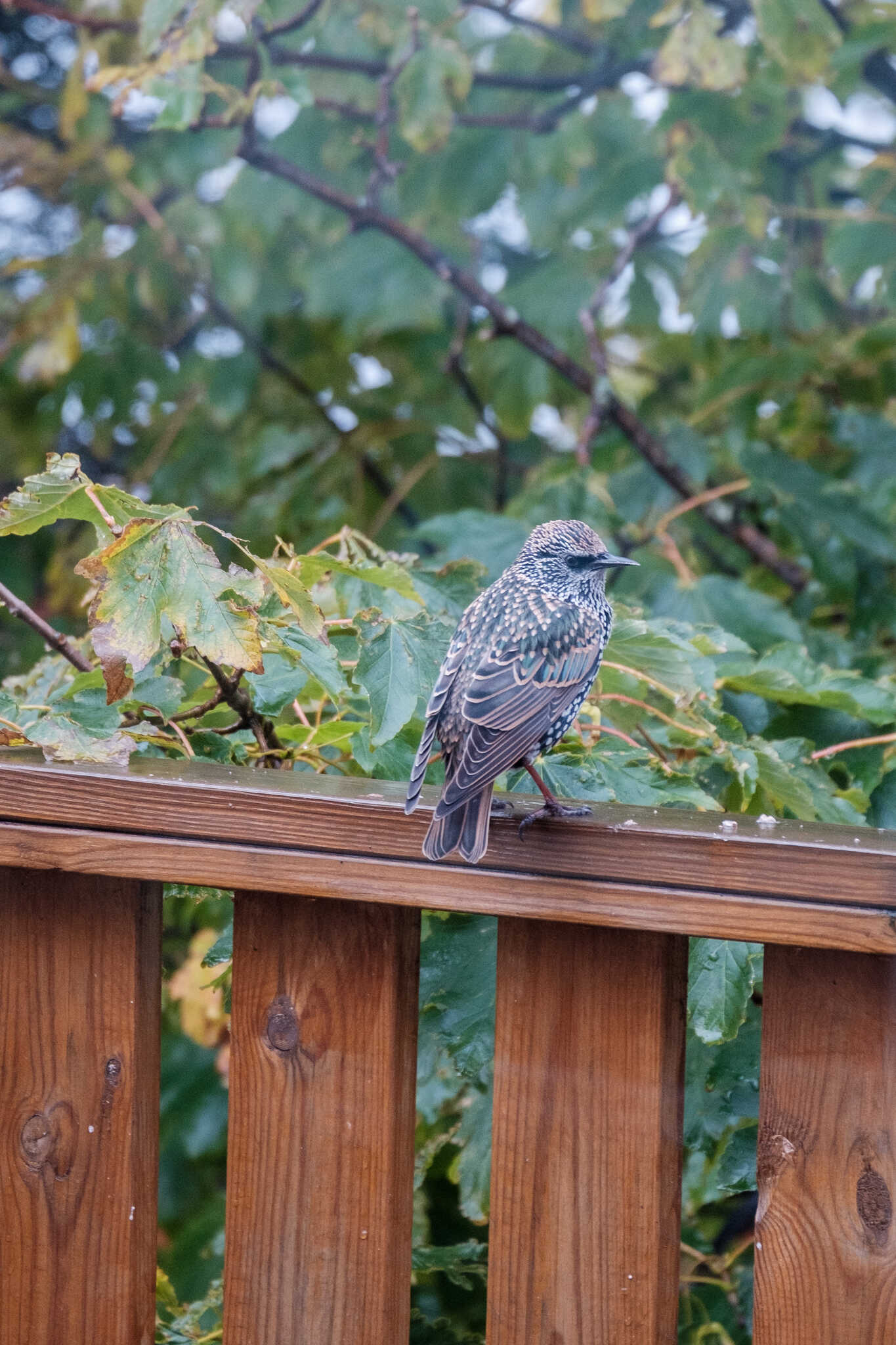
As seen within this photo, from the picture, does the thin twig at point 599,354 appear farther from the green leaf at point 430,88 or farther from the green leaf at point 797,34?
the green leaf at point 430,88

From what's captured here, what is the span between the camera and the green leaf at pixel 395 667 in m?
1.44

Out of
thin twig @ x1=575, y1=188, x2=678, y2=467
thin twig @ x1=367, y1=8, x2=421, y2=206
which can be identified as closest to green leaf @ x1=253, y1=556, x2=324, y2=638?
thin twig @ x1=575, y1=188, x2=678, y2=467

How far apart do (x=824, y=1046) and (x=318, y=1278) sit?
0.57 meters

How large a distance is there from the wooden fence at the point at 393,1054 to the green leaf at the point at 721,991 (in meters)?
0.10

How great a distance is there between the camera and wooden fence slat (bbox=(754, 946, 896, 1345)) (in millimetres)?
1122

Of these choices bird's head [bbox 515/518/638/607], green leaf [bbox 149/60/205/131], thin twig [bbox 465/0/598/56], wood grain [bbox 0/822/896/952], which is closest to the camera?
wood grain [bbox 0/822/896/952]

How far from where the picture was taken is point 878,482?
10.4 feet

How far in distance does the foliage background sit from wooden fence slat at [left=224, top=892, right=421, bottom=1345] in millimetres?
267

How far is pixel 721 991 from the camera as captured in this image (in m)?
1.31

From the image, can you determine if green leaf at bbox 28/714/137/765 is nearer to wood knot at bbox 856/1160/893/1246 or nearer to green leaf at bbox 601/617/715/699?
green leaf at bbox 601/617/715/699

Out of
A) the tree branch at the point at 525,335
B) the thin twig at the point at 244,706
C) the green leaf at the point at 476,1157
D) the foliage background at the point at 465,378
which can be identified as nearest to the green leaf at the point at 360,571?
the foliage background at the point at 465,378

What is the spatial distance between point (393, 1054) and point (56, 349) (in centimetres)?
286

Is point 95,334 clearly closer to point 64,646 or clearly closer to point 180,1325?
point 64,646

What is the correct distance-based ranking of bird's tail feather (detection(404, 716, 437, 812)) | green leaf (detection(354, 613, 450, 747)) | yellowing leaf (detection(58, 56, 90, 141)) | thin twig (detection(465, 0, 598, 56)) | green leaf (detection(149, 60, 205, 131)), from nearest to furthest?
bird's tail feather (detection(404, 716, 437, 812)) < green leaf (detection(354, 613, 450, 747)) < green leaf (detection(149, 60, 205, 131)) < thin twig (detection(465, 0, 598, 56)) < yellowing leaf (detection(58, 56, 90, 141))
